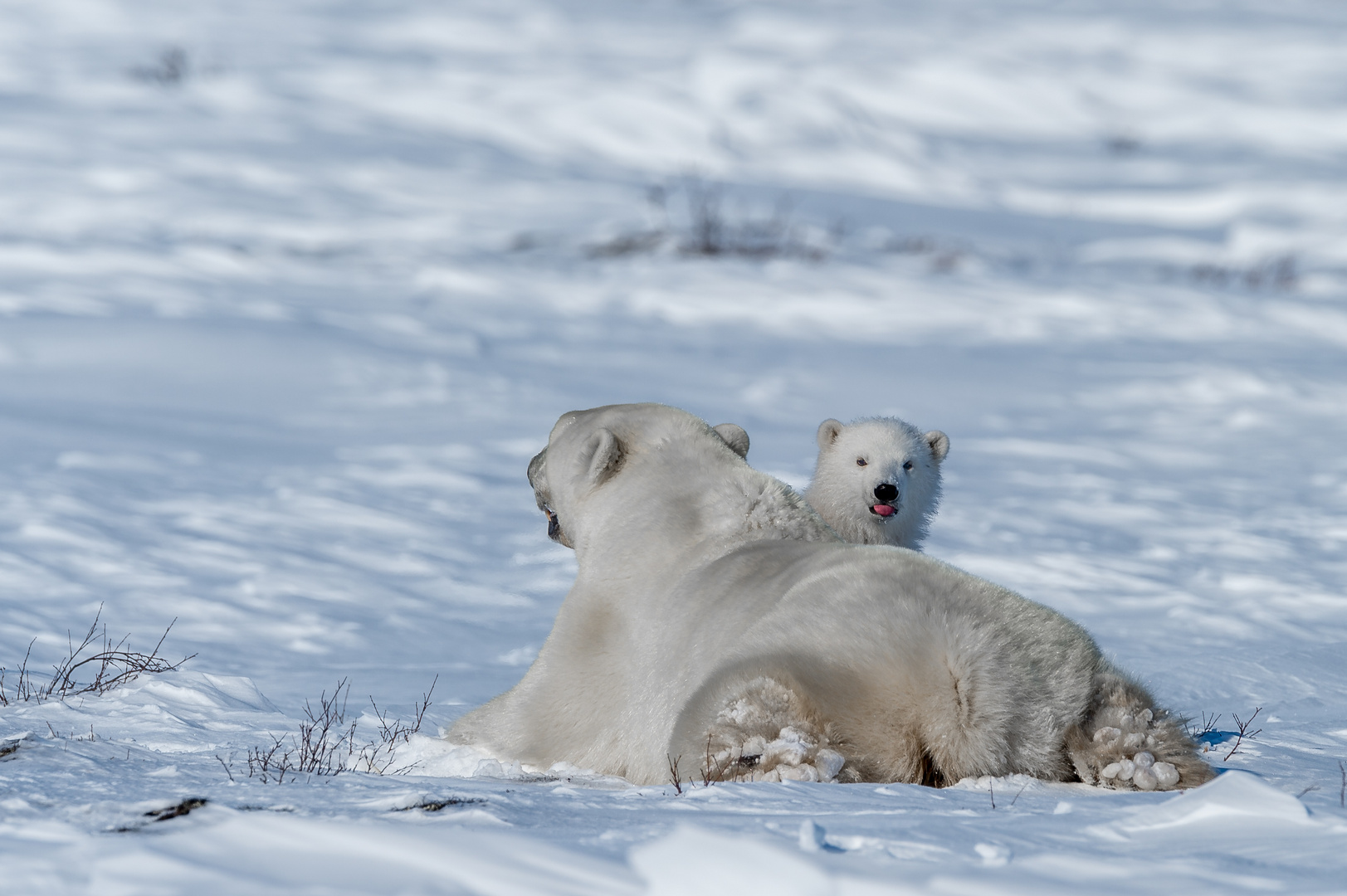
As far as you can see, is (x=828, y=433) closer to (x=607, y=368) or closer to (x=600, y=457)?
(x=600, y=457)

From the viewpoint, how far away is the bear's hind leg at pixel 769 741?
268 cm

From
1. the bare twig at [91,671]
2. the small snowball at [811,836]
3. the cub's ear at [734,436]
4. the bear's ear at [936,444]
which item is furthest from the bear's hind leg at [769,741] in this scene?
the bear's ear at [936,444]

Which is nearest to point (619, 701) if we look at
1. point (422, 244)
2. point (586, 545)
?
point (586, 545)

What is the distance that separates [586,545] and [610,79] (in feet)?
54.1

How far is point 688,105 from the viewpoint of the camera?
63.2 ft

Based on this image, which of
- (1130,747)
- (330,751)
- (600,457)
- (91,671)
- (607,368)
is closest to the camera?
(1130,747)

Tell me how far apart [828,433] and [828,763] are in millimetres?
3324

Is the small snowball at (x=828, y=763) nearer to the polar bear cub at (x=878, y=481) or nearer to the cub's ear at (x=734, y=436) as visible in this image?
the cub's ear at (x=734, y=436)

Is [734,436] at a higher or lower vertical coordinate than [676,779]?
higher

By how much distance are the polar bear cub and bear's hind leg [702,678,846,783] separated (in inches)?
102

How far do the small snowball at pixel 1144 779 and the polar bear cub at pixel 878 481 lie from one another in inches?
102

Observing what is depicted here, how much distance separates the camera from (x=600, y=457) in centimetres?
395

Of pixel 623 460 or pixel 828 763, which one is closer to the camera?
pixel 828 763

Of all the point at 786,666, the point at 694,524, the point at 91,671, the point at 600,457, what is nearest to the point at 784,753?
the point at 786,666
